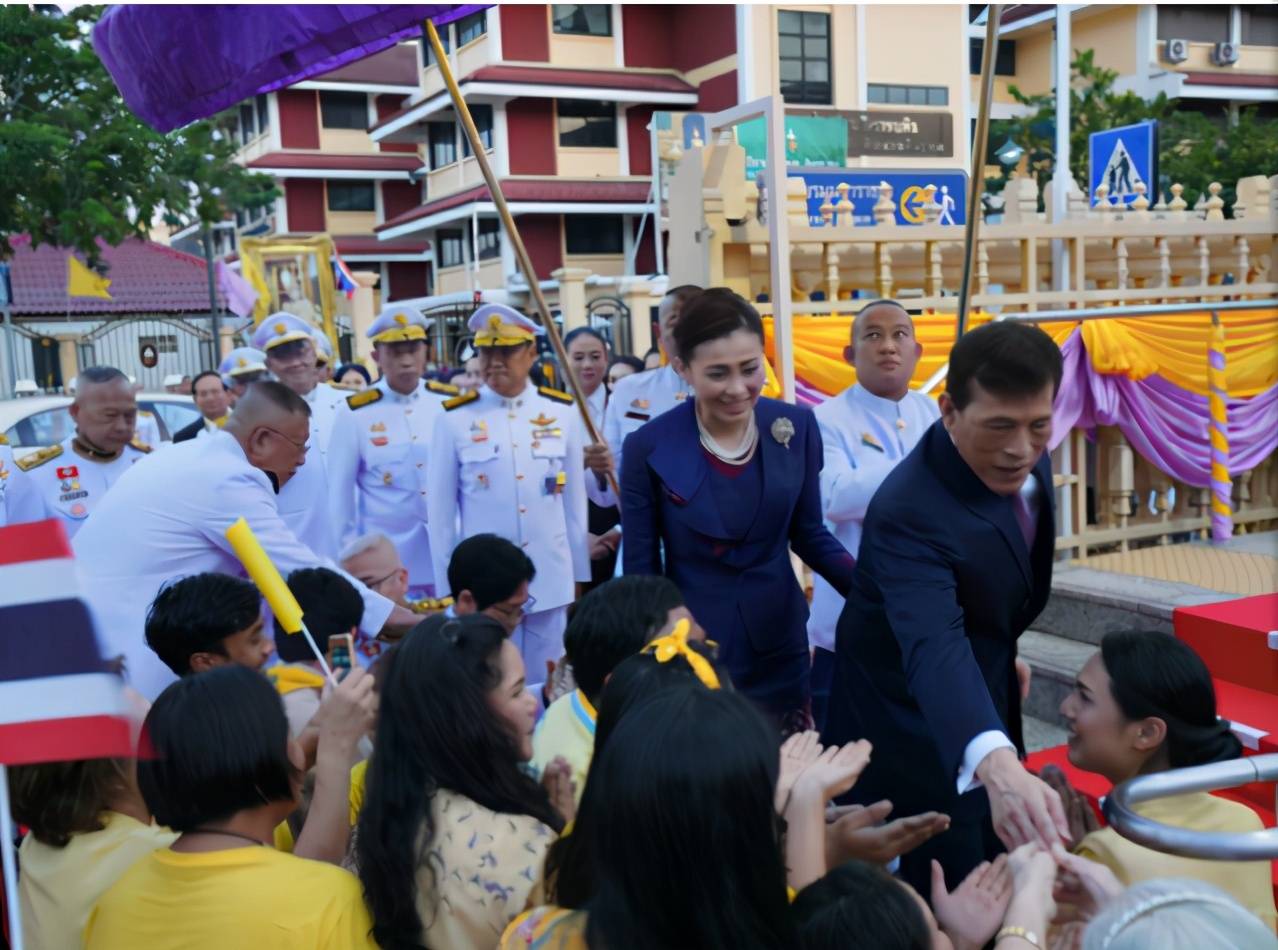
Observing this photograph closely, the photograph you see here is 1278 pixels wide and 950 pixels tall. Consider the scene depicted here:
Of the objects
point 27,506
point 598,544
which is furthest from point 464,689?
point 27,506

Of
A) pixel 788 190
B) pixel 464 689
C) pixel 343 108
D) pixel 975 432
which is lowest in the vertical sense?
pixel 464 689

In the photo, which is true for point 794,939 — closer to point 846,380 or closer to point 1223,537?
point 846,380

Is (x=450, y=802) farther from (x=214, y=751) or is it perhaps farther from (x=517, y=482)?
(x=517, y=482)

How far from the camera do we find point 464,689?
1975mm

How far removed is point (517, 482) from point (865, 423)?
63.1 inches

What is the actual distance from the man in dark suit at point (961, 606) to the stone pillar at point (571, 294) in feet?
48.8

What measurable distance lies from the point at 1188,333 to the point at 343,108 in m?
30.8

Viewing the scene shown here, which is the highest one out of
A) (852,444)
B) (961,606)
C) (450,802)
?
(852,444)

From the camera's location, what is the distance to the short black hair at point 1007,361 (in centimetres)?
197

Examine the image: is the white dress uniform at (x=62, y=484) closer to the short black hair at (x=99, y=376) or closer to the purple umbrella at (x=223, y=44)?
the short black hair at (x=99, y=376)

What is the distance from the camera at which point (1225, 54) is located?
2777 centimetres

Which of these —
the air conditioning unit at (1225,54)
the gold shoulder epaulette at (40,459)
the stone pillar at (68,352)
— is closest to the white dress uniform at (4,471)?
the gold shoulder epaulette at (40,459)

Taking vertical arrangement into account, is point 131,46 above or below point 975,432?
above

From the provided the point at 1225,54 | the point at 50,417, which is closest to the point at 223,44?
the point at 50,417
